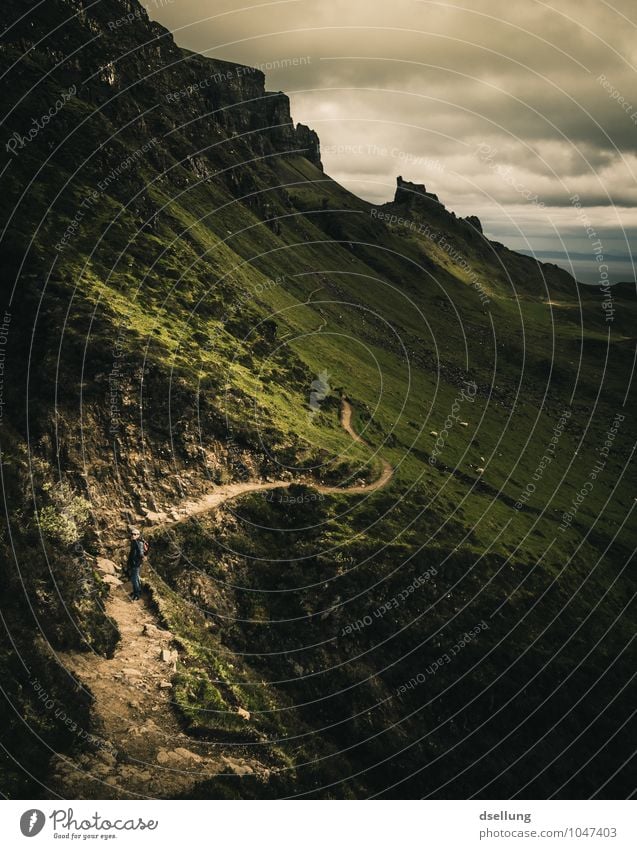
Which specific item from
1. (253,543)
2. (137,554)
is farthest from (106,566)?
(253,543)

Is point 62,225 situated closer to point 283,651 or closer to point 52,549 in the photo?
point 52,549

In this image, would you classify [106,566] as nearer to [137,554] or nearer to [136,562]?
[136,562]

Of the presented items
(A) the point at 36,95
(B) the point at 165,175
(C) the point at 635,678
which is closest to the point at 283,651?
(C) the point at 635,678

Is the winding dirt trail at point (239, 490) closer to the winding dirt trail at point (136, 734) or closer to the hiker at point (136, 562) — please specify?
the hiker at point (136, 562)

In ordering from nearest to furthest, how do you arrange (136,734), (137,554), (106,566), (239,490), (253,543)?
(136,734) → (137,554) → (106,566) → (253,543) → (239,490)

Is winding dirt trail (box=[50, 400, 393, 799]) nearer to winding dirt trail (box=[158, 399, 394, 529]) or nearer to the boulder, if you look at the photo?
the boulder

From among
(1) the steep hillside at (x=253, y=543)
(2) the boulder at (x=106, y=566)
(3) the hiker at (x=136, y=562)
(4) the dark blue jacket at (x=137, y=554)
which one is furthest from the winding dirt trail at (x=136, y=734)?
(4) the dark blue jacket at (x=137, y=554)
